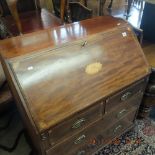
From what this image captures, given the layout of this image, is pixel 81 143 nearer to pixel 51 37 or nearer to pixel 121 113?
pixel 121 113

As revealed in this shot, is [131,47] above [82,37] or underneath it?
underneath

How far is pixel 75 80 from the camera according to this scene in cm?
97

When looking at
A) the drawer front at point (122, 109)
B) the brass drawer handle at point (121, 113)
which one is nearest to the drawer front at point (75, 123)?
the drawer front at point (122, 109)

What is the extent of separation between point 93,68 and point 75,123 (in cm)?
31

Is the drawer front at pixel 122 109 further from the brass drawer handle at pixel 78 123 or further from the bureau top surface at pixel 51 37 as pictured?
the bureau top surface at pixel 51 37

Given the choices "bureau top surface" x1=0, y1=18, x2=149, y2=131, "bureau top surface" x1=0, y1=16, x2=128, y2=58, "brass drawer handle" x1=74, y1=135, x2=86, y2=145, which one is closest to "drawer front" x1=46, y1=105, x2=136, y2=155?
"brass drawer handle" x1=74, y1=135, x2=86, y2=145

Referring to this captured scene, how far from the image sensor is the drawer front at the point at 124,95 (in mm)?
1098

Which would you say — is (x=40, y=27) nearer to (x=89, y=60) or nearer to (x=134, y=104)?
(x=89, y=60)

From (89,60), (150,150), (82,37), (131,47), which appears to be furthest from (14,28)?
(150,150)

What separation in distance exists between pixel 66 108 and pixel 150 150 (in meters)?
0.93

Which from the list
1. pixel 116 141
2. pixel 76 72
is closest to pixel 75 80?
pixel 76 72

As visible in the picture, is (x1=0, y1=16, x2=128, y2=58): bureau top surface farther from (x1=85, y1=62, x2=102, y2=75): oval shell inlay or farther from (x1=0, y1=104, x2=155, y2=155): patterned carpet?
(x1=0, y1=104, x2=155, y2=155): patterned carpet

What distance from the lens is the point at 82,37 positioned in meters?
1.09

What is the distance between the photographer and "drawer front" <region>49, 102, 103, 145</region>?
3.05 feet
